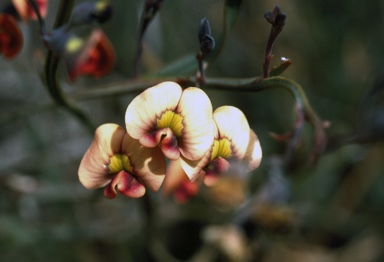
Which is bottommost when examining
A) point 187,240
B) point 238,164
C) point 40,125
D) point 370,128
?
point 187,240

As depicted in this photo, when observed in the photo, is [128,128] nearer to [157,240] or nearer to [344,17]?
[157,240]

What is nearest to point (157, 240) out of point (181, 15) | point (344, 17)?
point (181, 15)

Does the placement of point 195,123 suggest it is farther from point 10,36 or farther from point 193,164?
point 10,36

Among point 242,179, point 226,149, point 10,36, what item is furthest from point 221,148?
point 242,179

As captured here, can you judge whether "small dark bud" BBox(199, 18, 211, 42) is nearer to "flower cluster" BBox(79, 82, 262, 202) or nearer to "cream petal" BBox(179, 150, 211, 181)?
"flower cluster" BBox(79, 82, 262, 202)

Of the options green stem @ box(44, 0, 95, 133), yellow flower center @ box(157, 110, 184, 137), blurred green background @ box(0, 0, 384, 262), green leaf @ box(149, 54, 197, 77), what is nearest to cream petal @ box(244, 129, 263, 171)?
yellow flower center @ box(157, 110, 184, 137)

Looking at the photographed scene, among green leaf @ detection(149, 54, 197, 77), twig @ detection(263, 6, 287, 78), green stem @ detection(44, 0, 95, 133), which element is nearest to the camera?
twig @ detection(263, 6, 287, 78)
